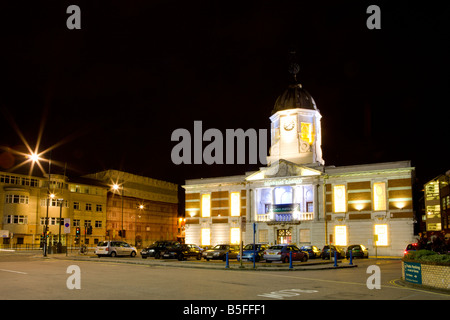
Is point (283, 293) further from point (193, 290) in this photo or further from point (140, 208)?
A: point (140, 208)

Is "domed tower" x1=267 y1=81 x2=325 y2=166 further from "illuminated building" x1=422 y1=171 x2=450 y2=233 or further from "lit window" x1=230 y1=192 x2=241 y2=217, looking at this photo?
"illuminated building" x1=422 y1=171 x2=450 y2=233

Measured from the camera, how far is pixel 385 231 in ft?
174

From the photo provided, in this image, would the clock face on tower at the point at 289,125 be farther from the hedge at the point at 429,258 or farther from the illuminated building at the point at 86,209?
the hedge at the point at 429,258

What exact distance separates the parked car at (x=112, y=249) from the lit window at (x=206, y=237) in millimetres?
22262

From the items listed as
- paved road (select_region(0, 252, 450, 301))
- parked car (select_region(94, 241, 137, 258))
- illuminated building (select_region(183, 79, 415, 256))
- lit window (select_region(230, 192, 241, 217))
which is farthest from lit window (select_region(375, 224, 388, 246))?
paved road (select_region(0, 252, 450, 301))

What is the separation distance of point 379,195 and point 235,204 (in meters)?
19.6

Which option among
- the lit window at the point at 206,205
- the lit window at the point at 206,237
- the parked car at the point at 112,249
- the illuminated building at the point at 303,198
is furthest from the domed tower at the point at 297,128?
the parked car at the point at 112,249

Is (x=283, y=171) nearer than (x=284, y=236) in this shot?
No

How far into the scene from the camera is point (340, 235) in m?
55.7

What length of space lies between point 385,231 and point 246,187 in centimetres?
1882

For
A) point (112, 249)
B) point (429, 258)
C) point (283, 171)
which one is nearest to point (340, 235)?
point (283, 171)

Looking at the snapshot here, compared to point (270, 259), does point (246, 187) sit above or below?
above
